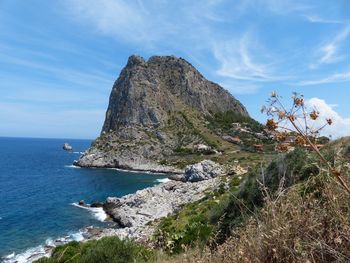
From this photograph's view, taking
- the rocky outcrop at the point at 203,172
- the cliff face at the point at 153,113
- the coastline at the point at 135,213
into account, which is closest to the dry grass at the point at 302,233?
the coastline at the point at 135,213

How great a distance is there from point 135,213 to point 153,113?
3726 inches

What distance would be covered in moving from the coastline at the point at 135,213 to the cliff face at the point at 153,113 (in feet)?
133

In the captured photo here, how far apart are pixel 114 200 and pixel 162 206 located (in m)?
9.87

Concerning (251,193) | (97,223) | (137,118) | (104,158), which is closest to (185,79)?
(137,118)

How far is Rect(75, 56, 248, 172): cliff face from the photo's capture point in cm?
11650

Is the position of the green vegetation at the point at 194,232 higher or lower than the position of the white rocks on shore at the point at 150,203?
higher

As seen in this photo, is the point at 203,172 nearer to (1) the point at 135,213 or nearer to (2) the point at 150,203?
(2) the point at 150,203

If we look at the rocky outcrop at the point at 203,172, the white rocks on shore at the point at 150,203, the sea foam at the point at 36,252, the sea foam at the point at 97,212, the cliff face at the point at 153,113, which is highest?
the cliff face at the point at 153,113

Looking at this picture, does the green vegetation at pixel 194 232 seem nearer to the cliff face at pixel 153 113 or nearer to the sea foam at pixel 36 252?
the sea foam at pixel 36 252

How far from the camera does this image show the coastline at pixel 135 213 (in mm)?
33897

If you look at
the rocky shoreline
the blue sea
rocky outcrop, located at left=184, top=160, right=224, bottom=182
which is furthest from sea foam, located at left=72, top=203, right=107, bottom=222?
rocky outcrop, located at left=184, top=160, right=224, bottom=182

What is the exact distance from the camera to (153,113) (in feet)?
465

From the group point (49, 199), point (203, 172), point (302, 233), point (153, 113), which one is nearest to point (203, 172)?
point (203, 172)

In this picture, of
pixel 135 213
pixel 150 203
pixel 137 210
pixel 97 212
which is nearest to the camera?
pixel 135 213
